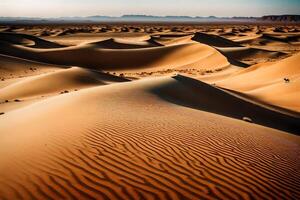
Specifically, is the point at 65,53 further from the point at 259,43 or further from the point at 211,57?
the point at 259,43

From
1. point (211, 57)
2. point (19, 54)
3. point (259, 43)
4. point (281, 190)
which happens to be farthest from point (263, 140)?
point (259, 43)

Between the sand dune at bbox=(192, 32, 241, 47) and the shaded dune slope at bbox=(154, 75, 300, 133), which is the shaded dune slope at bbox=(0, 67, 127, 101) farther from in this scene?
the sand dune at bbox=(192, 32, 241, 47)

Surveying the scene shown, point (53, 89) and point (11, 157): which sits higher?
point (11, 157)

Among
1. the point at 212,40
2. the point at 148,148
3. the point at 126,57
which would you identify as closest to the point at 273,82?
the point at 126,57

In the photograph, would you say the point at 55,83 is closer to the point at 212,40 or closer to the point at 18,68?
the point at 18,68

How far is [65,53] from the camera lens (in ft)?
117

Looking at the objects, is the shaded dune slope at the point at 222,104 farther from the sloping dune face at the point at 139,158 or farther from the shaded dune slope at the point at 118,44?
the shaded dune slope at the point at 118,44

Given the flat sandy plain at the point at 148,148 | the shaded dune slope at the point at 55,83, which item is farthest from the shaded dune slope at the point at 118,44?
the flat sandy plain at the point at 148,148

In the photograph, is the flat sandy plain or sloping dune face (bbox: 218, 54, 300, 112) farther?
sloping dune face (bbox: 218, 54, 300, 112)

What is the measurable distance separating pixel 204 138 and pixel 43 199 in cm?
363

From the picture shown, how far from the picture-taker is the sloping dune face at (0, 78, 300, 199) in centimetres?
462

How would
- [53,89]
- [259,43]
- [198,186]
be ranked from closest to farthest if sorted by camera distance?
1. [198,186]
2. [53,89]
3. [259,43]

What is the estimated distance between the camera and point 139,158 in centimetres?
Result: 557

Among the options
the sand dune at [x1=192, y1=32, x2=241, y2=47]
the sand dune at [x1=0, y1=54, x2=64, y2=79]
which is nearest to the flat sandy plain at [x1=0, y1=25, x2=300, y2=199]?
the sand dune at [x1=0, y1=54, x2=64, y2=79]
